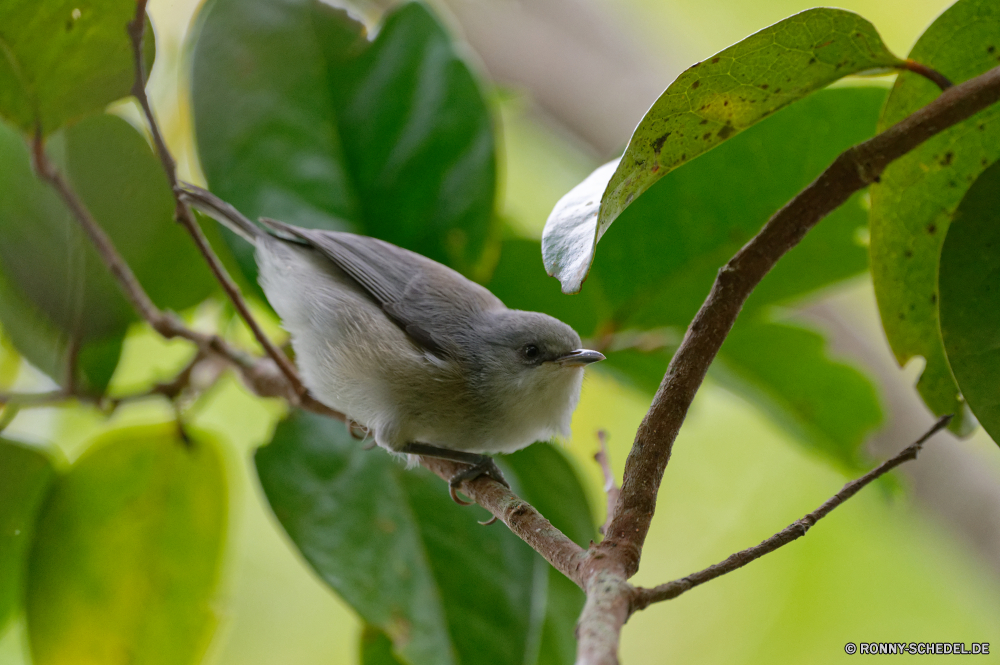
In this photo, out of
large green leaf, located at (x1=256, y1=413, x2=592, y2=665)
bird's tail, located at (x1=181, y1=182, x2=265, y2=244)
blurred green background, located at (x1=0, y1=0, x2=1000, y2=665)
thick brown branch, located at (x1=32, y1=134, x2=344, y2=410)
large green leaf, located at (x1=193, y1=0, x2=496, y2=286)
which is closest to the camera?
thick brown branch, located at (x1=32, y1=134, x2=344, y2=410)

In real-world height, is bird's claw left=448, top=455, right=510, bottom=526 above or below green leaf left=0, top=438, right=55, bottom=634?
above

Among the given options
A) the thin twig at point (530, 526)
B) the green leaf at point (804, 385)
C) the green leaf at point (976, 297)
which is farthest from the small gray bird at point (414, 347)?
the green leaf at point (976, 297)

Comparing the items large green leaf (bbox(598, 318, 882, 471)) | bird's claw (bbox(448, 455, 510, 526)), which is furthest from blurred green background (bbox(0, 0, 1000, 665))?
bird's claw (bbox(448, 455, 510, 526))

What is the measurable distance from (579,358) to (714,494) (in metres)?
1.71

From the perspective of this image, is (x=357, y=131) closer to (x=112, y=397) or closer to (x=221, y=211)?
(x=221, y=211)

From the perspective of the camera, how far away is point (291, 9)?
1.71 m

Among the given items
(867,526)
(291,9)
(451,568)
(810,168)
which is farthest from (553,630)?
(867,526)

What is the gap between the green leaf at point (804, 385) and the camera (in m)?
1.69

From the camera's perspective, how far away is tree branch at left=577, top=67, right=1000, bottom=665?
0.77 metres

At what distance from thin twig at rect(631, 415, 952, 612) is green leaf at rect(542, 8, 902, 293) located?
0.34 meters

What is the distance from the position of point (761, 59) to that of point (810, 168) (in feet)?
1.97

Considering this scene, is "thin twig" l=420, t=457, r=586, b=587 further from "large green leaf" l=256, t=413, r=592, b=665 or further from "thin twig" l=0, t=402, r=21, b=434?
"thin twig" l=0, t=402, r=21, b=434

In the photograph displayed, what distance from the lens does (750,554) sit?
29.6 inches

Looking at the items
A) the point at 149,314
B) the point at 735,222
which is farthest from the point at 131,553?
the point at 735,222
